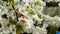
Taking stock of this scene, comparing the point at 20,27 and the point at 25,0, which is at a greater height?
the point at 25,0

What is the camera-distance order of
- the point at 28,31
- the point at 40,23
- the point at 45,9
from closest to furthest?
the point at 28,31 < the point at 40,23 < the point at 45,9

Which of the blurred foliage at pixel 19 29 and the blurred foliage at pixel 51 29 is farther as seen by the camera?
the blurred foliage at pixel 51 29

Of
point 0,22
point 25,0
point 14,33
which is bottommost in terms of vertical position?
point 14,33

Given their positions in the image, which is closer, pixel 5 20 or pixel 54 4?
pixel 5 20

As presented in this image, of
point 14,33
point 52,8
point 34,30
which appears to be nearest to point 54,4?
point 52,8

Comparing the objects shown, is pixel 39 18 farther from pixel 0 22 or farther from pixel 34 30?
pixel 0 22

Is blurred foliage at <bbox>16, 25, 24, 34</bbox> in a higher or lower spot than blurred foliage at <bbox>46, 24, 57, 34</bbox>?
higher

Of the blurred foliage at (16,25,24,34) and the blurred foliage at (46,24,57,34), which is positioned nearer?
the blurred foliage at (16,25,24,34)

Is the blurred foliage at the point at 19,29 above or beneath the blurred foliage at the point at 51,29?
above

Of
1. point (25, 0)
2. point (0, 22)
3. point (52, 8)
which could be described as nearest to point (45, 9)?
point (52, 8)

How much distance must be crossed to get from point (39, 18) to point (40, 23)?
5 centimetres

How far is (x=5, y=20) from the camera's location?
128 centimetres

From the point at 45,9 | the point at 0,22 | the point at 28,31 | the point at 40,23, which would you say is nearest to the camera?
the point at 0,22

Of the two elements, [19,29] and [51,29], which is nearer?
[19,29]
